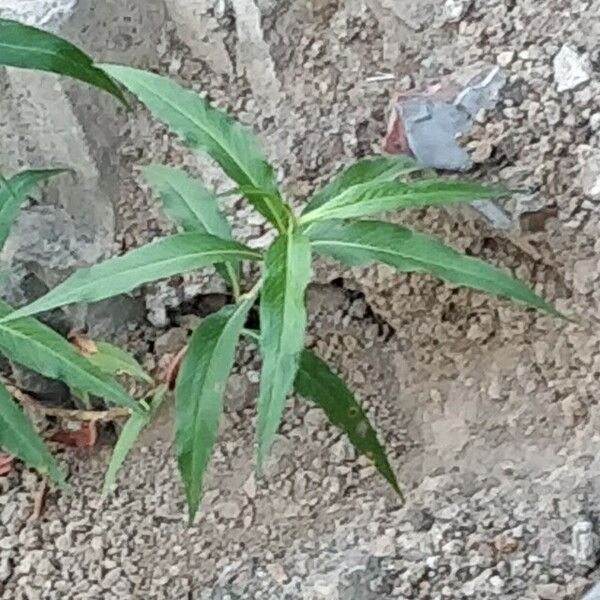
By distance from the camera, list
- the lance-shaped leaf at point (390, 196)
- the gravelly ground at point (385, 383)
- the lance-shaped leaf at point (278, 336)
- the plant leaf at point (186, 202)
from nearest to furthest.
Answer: the lance-shaped leaf at point (278, 336) < the lance-shaped leaf at point (390, 196) < the plant leaf at point (186, 202) < the gravelly ground at point (385, 383)

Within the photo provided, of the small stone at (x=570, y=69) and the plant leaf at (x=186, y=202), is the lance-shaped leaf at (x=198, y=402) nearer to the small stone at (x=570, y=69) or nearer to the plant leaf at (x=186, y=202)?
the plant leaf at (x=186, y=202)

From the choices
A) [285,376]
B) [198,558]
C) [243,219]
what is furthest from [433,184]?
[198,558]

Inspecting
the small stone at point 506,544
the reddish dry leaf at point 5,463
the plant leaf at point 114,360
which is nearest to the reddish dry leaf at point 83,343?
the plant leaf at point 114,360

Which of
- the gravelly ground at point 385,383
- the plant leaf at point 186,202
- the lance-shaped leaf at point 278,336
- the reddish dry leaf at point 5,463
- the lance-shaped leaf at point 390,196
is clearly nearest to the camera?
the lance-shaped leaf at point 278,336

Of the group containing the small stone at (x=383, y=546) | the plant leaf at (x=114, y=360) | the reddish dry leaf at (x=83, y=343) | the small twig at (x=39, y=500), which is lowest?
the small stone at (x=383, y=546)

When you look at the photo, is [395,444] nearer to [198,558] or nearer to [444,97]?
[198,558]

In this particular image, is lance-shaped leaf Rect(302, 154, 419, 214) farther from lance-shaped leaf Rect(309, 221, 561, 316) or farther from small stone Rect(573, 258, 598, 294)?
small stone Rect(573, 258, 598, 294)

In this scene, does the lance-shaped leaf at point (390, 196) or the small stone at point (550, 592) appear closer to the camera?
the lance-shaped leaf at point (390, 196)

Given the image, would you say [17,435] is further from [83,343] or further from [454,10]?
[454,10]
